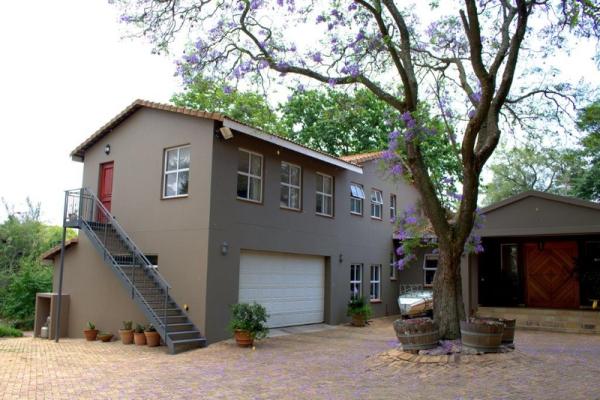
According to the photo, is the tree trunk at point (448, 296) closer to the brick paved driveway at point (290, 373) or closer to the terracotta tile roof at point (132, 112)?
the brick paved driveway at point (290, 373)

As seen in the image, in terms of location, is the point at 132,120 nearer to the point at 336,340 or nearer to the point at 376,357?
the point at 336,340

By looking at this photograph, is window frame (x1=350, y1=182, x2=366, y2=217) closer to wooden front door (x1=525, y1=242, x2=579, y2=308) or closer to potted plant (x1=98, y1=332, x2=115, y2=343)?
wooden front door (x1=525, y1=242, x2=579, y2=308)

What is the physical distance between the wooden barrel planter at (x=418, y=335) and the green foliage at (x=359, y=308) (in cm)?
704

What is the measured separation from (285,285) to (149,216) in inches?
173

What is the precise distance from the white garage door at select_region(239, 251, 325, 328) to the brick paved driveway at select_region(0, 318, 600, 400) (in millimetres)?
2094

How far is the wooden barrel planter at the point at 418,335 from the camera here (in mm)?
9703

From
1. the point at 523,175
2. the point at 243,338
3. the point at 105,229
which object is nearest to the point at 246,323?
the point at 243,338

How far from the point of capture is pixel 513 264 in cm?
1808

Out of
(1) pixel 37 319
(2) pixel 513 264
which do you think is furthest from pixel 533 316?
(1) pixel 37 319

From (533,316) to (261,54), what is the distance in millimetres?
11070

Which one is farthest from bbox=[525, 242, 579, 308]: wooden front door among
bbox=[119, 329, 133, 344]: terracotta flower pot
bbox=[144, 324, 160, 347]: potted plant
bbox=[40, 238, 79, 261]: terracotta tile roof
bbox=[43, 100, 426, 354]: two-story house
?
bbox=[40, 238, 79, 261]: terracotta tile roof

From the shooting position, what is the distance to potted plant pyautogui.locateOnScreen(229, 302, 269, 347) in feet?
39.4

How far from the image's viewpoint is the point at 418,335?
382 inches

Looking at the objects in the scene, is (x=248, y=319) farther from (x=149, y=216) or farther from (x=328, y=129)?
(x=328, y=129)
